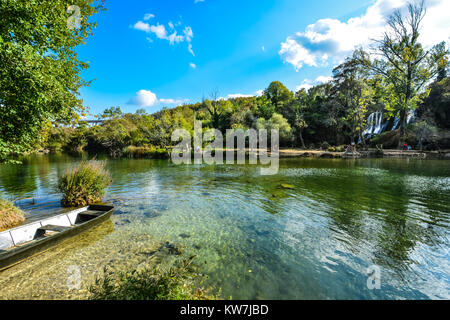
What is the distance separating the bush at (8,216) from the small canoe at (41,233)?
7.28 feet

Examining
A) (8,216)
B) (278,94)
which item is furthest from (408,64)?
(8,216)

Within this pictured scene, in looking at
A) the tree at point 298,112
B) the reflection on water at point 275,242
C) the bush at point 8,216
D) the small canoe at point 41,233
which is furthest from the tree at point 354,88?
the bush at point 8,216

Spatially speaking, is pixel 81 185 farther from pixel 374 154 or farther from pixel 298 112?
pixel 298 112

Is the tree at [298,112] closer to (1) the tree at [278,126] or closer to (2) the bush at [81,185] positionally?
(1) the tree at [278,126]

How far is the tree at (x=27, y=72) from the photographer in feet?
21.4

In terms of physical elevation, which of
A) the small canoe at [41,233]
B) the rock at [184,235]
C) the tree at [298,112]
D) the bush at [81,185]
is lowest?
the rock at [184,235]

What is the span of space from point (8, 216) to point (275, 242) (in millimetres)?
10978

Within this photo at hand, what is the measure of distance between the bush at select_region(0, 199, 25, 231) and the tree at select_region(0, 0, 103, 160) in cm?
235

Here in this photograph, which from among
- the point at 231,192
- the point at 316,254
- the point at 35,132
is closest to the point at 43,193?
the point at 35,132

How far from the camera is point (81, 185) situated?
430 inches

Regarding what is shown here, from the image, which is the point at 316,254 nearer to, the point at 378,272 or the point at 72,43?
the point at 378,272

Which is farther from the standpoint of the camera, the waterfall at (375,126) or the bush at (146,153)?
the waterfall at (375,126)

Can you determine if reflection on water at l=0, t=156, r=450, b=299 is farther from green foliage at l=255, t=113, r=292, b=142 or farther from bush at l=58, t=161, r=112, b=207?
green foliage at l=255, t=113, r=292, b=142

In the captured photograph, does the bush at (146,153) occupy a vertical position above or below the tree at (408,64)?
below
